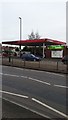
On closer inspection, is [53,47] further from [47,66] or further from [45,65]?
[47,66]

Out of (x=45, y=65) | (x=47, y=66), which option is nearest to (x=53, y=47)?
(x=45, y=65)

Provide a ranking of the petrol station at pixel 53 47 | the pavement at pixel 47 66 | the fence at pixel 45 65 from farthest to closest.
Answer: the petrol station at pixel 53 47
the fence at pixel 45 65
the pavement at pixel 47 66

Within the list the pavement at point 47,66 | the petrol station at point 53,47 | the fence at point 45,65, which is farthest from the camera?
the petrol station at point 53,47

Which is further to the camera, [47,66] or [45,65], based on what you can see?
[45,65]

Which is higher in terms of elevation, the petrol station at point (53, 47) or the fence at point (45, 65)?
the petrol station at point (53, 47)

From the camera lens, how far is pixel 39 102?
1066cm

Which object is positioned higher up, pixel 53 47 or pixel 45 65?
pixel 53 47

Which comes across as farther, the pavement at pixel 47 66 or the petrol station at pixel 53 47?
the petrol station at pixel 53 47

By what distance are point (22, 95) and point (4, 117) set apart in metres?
4.39

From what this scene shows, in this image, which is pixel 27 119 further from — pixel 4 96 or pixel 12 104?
pixel 4 96

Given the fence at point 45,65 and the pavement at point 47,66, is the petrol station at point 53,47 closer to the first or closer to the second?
the fence at point 45,65

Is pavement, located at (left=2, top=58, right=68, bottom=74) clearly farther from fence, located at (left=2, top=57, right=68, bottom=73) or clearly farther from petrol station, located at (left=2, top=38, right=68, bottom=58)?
petrol station, located at (left=2, top=38, right=68, bottom=58)

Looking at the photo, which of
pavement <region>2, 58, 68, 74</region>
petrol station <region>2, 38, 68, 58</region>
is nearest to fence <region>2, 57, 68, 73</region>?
pavement <region>2, 58, 68, 74</region>

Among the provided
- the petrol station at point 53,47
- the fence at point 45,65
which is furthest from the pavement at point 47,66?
the petrol station at point 53,47
